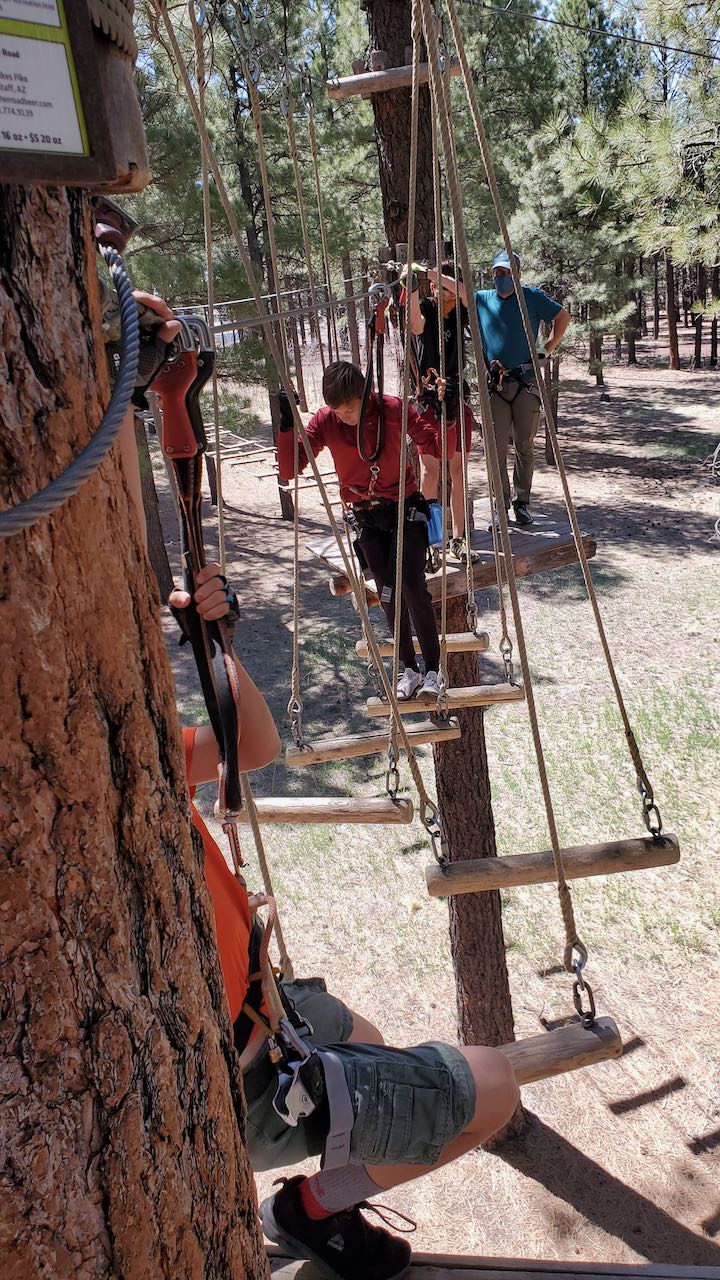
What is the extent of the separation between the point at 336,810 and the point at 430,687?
2.21ft

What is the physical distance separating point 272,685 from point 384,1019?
3.17 m

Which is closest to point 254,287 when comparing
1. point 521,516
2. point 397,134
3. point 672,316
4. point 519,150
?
point 397,134

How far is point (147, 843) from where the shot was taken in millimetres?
870

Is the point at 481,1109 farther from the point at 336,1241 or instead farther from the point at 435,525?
the point at 435,525

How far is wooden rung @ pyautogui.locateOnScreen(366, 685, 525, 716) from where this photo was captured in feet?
10.5

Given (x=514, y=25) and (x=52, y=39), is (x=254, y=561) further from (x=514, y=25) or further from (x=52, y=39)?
(x=52, y=39)

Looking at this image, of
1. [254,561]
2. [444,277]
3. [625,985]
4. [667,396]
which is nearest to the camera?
[444,277]

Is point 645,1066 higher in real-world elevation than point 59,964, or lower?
lower

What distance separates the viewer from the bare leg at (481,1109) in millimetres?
1595

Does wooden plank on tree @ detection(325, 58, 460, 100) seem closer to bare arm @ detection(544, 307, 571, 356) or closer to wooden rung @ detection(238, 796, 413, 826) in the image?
bare arm @ detection(544, 307, 571, 356)

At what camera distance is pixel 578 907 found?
4.81 meters

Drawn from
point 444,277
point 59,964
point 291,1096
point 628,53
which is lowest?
point 291,1096

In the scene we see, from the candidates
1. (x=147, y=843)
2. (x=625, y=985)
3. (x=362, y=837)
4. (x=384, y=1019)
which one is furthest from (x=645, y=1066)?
(x=147, y=843)

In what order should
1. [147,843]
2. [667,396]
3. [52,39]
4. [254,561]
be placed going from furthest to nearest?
[667,396], [254,561], [147,843], [52,39]
